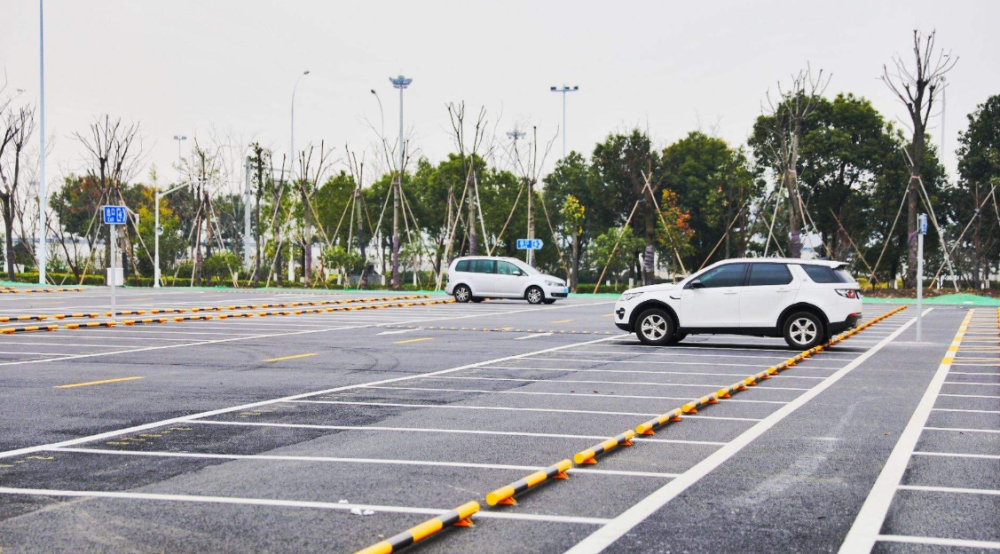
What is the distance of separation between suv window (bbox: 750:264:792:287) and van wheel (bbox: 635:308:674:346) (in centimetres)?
158

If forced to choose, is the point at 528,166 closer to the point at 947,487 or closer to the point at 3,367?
the point at 3,367

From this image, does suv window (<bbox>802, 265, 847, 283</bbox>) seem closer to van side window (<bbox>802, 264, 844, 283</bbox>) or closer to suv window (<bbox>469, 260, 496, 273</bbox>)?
van side window (<bbox>802, 264, 844, 283</bbox>)

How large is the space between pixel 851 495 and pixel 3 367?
11.6 meters

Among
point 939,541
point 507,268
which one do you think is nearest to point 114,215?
point 507,268

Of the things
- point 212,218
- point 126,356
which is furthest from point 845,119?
point 126,356

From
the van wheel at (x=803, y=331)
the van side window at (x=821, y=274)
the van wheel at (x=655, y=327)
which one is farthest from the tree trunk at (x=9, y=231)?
the van side window at (x=821, y=274)

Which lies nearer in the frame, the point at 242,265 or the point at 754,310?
the point at 754,310

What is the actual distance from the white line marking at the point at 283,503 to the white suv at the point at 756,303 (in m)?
12.9

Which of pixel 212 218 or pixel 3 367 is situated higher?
pixel 212 218

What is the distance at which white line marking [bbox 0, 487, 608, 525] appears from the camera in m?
5.94

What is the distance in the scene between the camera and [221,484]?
6.81 m

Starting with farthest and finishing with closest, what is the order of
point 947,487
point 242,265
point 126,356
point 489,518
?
1. point 242,265
2. point 126,356
3. point 947,487
4. point 489,518

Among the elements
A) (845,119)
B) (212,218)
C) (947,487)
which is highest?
(845,119)

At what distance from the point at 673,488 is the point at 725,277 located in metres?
12.2
